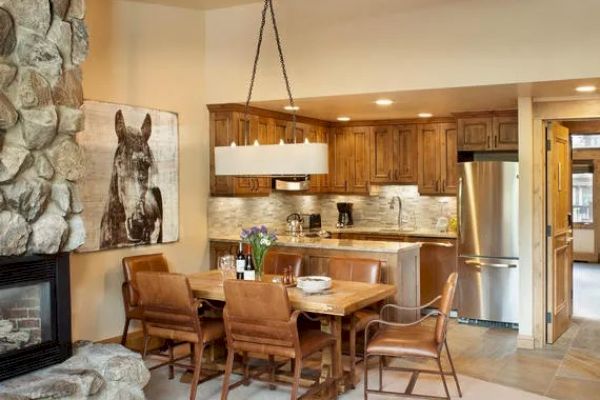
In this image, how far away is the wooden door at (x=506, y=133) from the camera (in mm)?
6875

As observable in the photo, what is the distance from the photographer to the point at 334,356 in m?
4.45

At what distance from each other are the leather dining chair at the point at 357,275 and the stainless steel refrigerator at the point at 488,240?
2.05m

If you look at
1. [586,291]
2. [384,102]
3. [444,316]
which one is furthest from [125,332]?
[586,291]

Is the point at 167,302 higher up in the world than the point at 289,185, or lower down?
lower down

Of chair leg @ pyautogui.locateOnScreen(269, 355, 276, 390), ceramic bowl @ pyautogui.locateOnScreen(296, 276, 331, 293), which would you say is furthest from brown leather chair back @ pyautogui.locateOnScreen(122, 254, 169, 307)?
ceramic bowl @ pyautogui.locateOnScreen(296, 276, 331, 293)

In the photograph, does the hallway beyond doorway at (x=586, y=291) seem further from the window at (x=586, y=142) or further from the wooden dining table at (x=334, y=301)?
the wooden dining table at (x=334, y=301)

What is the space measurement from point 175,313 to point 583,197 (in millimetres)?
10658

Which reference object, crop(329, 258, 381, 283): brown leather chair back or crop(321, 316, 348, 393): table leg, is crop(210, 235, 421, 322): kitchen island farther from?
crop(321, 316, 348, 393): table leg

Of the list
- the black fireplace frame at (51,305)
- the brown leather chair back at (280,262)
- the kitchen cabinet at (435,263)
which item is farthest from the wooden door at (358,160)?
the black fireplace frame at (51,305)

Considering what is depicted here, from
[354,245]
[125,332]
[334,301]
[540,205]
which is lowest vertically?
[125,332]

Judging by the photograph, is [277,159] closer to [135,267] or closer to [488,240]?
[135,267]

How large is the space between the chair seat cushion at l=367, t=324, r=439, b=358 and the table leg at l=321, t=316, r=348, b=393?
0.26 meters

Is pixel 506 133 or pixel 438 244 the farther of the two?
pixel 438 244

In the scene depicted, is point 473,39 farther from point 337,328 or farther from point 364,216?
point 364,216
